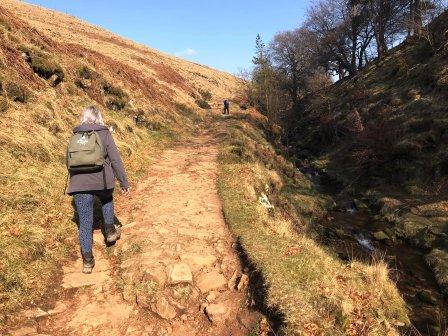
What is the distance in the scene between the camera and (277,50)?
52.1m

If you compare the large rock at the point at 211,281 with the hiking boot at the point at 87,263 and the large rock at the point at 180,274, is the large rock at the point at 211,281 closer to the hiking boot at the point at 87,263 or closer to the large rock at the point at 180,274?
the large rock at the point at 180,274

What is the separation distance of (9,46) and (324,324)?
14755 millimetres

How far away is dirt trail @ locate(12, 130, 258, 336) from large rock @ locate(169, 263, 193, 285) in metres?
0.02

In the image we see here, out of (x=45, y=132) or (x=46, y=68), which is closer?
(x=45, y=132)

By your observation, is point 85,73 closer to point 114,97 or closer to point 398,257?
point 114,97

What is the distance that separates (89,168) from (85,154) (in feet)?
0.80

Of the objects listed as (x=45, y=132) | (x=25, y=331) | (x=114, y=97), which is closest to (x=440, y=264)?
(x=25, y=331)

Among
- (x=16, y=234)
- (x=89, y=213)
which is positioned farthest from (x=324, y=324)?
(x=16, y=234)

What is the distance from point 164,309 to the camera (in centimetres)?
600

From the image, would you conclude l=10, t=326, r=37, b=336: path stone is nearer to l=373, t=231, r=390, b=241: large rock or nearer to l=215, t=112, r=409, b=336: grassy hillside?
l=215, t=112, r=409, b=336: grassy hillside

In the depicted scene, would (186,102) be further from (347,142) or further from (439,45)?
(439,45)

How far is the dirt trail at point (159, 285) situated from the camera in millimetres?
5672

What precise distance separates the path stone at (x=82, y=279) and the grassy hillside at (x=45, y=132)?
202 mm

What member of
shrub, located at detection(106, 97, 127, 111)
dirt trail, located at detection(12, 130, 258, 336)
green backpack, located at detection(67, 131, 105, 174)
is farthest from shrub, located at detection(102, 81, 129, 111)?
green backpack, located at detection(67, 131, 105, 174)
